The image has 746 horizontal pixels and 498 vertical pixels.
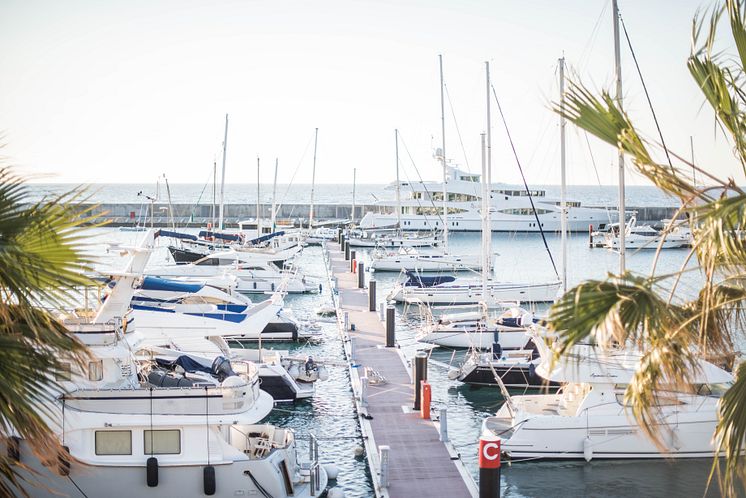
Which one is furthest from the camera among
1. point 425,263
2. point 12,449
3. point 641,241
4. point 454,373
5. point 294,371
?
point 641,241

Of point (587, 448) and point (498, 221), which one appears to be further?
point (498, 221)

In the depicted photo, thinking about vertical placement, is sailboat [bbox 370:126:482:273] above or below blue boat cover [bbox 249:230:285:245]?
below

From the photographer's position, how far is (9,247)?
17.7 feet

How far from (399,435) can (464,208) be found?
246ft

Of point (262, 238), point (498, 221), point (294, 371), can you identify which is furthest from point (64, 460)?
point (498, 221)

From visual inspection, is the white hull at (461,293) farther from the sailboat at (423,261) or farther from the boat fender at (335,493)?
the boat fender at (335,493)

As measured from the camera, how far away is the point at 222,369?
65.2ft

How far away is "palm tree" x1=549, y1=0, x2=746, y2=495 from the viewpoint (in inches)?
188

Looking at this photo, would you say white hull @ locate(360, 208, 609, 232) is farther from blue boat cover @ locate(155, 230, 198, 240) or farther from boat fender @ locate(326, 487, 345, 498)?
boat fender @ locate(326, 487, 345, 498)

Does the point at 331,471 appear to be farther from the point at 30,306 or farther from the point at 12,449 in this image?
the point at 30,306

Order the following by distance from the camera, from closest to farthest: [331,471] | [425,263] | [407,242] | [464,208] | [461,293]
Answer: [331,471], [461,293], [425,263], [407,242], [464,208]

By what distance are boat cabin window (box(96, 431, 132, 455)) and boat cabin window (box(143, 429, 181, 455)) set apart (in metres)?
0.31

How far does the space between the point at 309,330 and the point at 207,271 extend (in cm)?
1643

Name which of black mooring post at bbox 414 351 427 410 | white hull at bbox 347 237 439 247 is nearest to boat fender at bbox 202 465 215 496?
black mooring post at bbox 414 351 427 410
